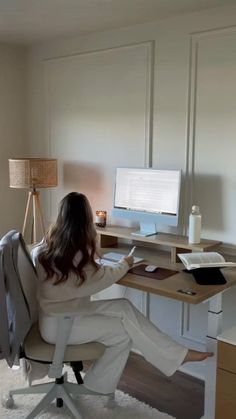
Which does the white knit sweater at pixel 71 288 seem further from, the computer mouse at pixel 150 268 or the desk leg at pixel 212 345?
the desk leg at pixel 212 345

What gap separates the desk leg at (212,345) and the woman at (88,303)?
Result: 0.05 m

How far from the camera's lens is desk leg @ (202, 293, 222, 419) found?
7.25ft

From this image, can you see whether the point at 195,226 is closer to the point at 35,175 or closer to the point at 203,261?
the point at 203,261

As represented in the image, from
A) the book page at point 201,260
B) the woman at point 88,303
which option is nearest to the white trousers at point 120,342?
the woman at point 88,303

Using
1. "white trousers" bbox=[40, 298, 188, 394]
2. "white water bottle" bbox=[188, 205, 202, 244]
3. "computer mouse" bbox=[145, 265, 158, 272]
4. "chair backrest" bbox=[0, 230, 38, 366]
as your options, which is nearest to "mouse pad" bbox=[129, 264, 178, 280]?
"computer mouse" bbox=[145, 265, 158, 272]

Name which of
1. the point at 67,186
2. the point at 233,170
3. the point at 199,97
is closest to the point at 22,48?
the point at 67,186

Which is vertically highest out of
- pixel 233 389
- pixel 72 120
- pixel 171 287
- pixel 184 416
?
pixel 72 120

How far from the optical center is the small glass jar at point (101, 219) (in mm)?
3184

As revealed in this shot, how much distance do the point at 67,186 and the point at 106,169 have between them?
1.46 ft

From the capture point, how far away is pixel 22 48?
3783 mm

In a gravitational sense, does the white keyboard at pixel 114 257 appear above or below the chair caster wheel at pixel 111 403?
above

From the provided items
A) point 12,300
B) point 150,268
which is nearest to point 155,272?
point 150,268

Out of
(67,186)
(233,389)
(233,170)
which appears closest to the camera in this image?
(233,389)

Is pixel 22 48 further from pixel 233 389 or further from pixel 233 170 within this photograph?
pixel 233 389
